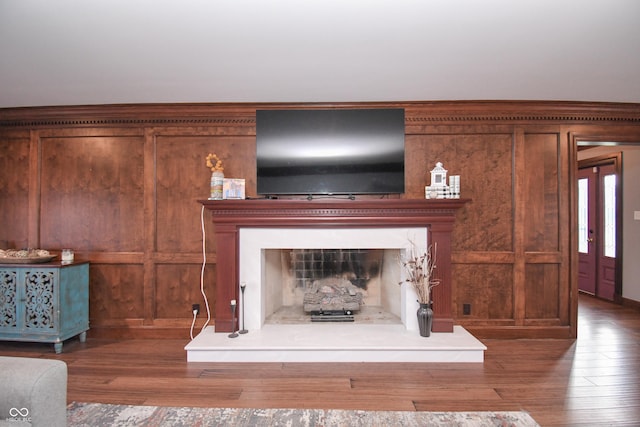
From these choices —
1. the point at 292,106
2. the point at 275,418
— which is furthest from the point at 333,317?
the point at 292,106

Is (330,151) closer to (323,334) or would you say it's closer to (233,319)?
(323,334)

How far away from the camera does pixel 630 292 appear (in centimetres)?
452

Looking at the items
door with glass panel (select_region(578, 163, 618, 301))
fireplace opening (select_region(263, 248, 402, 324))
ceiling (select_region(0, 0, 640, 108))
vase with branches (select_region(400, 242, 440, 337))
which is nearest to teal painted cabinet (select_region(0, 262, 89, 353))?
ceiling (select_region(0, 0, 640, 108))

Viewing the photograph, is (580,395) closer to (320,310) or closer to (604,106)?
(320,310)

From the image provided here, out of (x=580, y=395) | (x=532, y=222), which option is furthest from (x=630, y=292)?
(x=580, y=395)

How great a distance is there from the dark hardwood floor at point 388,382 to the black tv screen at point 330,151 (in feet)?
5.07

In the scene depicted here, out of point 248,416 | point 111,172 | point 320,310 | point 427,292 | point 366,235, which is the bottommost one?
point 248,416

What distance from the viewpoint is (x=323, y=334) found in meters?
2.96

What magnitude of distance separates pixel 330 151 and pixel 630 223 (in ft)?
14.5

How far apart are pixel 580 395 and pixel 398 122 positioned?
8.11 ft

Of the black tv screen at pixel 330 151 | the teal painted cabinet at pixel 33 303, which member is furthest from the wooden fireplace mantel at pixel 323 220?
the teal painted cabinet at pixel 33 303

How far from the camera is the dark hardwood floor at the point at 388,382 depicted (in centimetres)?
212

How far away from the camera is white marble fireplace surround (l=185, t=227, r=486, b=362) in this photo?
2701mm

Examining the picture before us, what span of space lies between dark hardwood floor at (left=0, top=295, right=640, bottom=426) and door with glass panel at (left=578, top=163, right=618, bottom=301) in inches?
92.2
